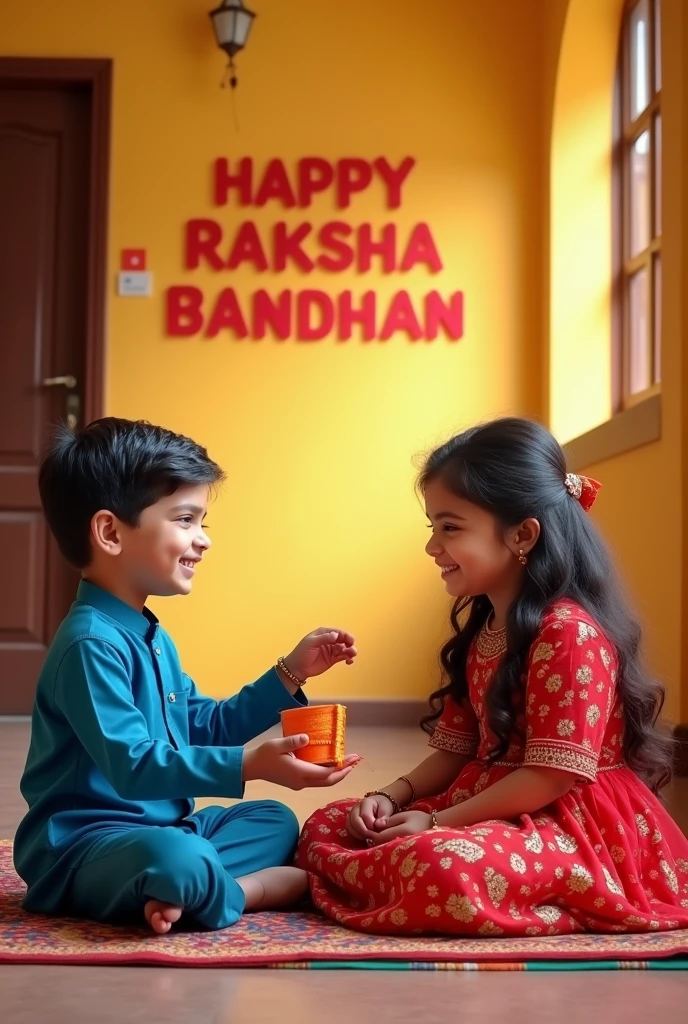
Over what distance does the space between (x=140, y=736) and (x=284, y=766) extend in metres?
0.20

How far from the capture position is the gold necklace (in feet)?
5.89

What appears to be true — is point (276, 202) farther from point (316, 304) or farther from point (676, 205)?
point (676, 205)

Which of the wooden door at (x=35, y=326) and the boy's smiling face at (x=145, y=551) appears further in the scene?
the wooden door at (x=35, y=326)

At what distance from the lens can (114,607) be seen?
173 cm

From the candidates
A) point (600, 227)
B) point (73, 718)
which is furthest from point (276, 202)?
point (73, 718)

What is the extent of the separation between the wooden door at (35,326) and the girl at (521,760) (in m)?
3.09

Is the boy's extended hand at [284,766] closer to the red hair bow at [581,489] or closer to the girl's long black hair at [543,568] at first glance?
the girl's long black hair at [543,568]

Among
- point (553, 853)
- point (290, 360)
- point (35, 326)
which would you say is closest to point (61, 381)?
point (35, 326)

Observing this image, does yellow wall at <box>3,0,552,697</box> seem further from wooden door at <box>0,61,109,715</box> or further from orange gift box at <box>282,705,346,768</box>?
orange gift box at <box>282,705,346,768</box>

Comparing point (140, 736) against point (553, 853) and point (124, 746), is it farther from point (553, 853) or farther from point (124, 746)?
point (553, 853)

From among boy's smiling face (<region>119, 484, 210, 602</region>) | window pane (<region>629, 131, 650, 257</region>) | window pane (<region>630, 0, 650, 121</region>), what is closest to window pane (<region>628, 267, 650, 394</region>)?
window pane (<region>629, 131, 650, 257</region>)

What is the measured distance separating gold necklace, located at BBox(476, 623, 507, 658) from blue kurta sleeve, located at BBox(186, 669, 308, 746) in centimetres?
29

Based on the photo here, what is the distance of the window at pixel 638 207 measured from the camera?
415 cm

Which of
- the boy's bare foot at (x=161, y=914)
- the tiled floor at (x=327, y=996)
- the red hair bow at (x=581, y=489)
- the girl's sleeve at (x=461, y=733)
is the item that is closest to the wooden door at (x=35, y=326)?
the girl's sleeve at (x=461, y=733)
